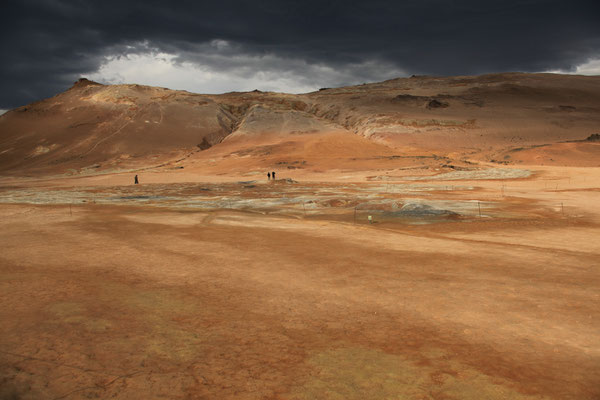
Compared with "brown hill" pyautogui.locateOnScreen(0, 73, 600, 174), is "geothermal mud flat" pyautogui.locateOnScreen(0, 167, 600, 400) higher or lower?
lower

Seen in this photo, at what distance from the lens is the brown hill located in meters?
53.5

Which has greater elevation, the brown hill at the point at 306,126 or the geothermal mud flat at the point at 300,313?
the brown hill at the point at 306,126

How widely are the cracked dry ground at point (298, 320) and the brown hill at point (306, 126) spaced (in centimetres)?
3636

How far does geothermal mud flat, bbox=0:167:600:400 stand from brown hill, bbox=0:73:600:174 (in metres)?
35.0

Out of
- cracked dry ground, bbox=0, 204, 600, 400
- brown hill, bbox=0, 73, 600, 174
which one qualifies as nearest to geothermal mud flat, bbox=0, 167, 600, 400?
cracked dry ground, bbox=0, 204, 600, 400

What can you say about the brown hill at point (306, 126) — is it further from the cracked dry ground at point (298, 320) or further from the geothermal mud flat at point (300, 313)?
the cracked dry ground at point (298, 320)

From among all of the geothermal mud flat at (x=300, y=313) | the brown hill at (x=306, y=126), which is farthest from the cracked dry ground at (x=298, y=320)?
the brown hill at (x=306, y=126)

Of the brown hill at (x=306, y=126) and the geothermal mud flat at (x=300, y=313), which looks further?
the brown hill at (x=306, y=126)

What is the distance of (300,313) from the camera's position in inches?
233

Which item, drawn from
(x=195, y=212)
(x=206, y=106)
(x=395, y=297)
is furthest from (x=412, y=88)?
(x=395, y=297)

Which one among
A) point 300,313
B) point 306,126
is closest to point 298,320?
point 300,313

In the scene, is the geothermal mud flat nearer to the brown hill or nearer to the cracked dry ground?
the cracked dry ground

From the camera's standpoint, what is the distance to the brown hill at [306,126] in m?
53.5

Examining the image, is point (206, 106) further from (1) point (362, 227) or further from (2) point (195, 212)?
(1) point (362, 227)
